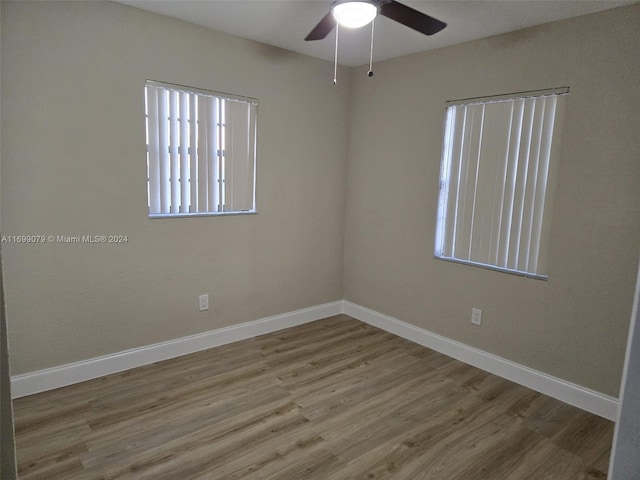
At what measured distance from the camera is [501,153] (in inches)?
115

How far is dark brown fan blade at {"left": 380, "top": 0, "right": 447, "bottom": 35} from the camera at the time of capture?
2.05 m

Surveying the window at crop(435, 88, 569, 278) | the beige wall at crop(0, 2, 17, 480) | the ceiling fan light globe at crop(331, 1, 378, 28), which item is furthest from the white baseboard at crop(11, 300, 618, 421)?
the ceiling fan light globe at crop(331, 1, 378, 28)

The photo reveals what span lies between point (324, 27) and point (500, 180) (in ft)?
5.40

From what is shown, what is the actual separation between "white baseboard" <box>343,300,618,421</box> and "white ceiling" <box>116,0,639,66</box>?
236 cm

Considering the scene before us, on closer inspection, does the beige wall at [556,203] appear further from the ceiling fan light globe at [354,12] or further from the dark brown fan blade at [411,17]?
the ceiling fan light globe at [354,12]

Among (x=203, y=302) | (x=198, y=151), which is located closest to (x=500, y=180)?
(x=198, y=151)

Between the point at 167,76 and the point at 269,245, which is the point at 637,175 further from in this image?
the point at 167,76

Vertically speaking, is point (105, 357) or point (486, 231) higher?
point (486, 231)

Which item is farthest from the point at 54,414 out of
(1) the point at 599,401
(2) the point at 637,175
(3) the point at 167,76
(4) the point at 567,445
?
(2) the point at 637,175

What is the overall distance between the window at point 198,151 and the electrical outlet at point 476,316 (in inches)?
79.4

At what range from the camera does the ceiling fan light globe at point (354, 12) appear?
1988 millimetres

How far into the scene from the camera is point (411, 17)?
2121mm

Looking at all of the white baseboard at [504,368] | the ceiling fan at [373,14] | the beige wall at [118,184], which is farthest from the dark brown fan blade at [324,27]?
the white baseboard at [504,368]

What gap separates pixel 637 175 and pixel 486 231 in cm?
99
